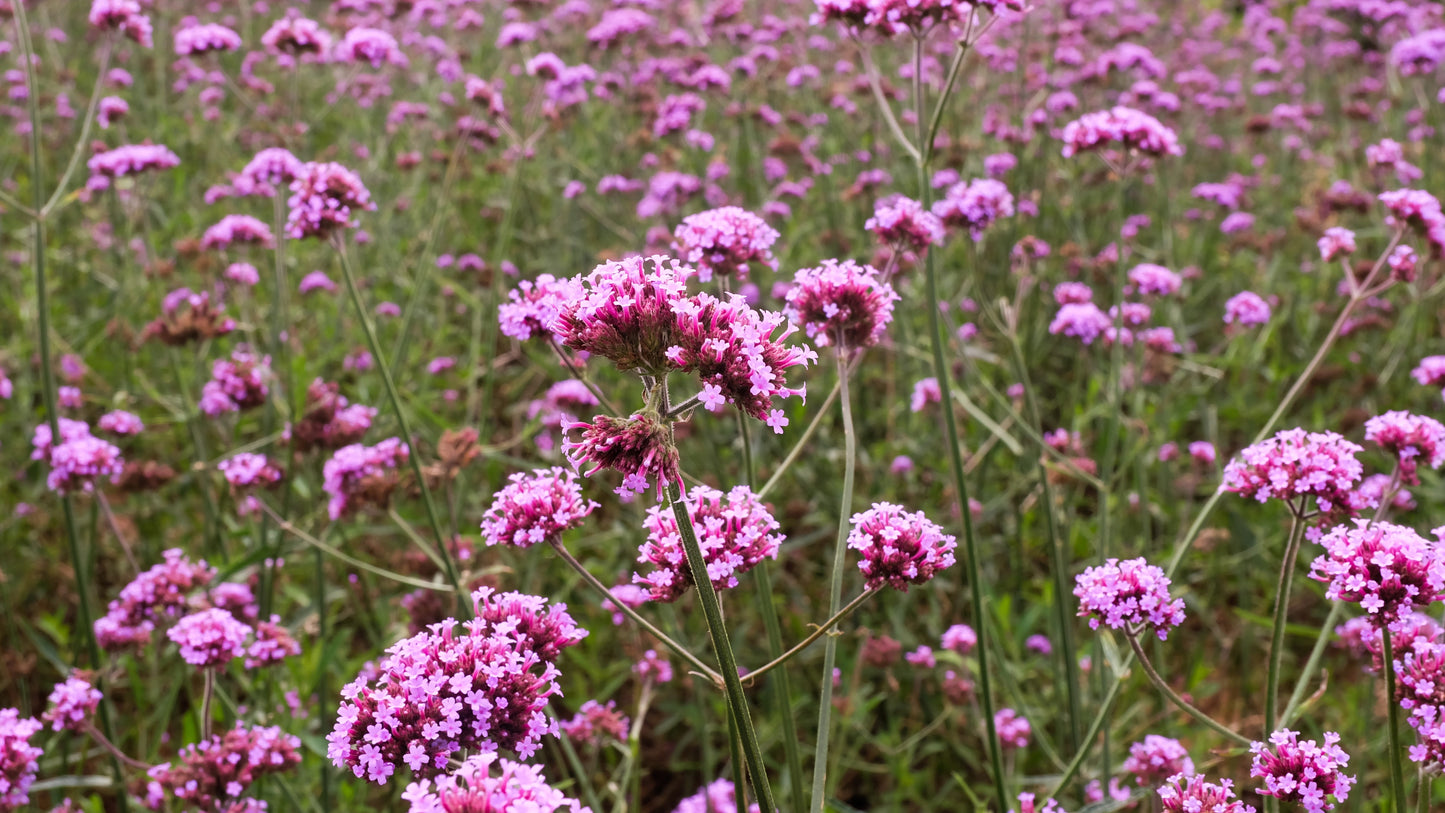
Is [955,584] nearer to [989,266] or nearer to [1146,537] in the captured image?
[1146,537]

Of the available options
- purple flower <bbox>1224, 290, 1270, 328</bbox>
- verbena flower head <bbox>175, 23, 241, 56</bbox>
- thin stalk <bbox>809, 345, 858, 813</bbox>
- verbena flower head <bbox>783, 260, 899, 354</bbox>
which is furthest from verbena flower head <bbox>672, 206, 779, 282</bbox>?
verbena flower head <bbox>175, 23, 241, 56</bbox>

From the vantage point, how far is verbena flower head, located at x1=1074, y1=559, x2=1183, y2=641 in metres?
1.75

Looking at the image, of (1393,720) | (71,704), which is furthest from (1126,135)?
(71,704)

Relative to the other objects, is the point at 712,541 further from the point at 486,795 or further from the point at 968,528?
the point at 968,528

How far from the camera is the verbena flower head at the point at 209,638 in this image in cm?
235

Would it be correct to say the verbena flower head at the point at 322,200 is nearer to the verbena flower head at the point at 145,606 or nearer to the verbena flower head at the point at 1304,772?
the verbena flower head at the point at 145,606

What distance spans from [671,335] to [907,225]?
3.93 ft

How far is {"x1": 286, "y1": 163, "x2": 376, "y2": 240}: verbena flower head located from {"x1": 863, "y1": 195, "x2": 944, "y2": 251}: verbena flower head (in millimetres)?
1321

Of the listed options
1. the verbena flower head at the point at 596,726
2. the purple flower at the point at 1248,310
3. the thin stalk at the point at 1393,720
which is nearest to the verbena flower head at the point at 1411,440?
the thin stalk at the point at 1393,720

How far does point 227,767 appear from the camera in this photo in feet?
7.29

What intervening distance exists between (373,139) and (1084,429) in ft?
16.1

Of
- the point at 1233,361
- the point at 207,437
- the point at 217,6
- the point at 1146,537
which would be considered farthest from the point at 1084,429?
the point at 217,6

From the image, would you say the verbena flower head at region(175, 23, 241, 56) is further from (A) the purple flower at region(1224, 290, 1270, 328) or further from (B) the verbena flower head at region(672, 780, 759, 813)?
(A) the purple flower at region(1224, 290, 1270, 328)

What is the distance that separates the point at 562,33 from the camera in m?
9.16
